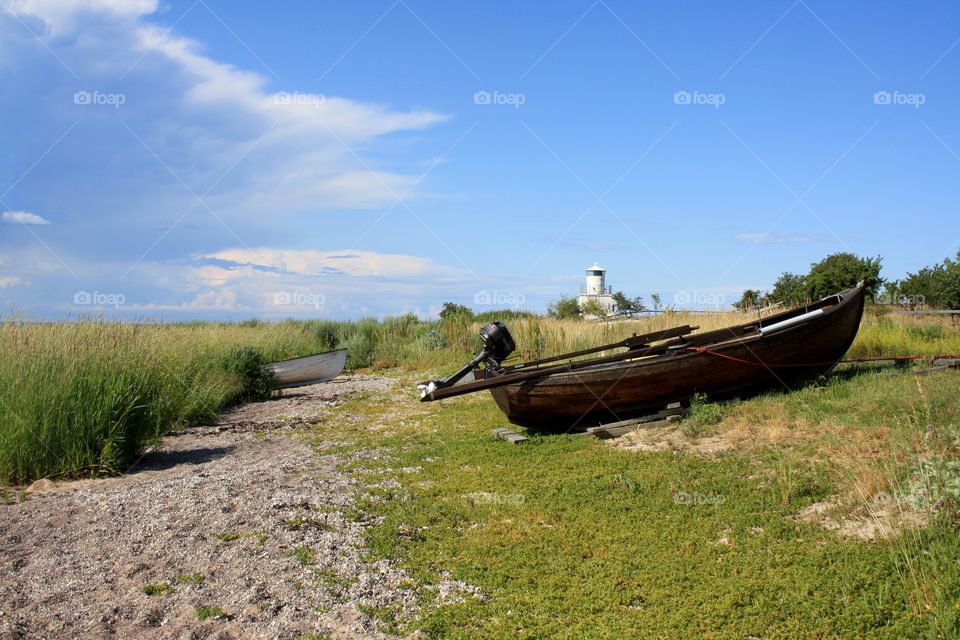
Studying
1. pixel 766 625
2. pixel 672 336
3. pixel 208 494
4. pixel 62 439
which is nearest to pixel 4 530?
pixel 208 494

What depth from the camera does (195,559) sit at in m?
4.84

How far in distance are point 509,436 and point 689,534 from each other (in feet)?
12.6

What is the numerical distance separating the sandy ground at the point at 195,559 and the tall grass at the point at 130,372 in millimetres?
596

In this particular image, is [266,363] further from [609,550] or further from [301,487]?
[609,550]

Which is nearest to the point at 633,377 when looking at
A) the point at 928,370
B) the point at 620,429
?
the point at 620,429

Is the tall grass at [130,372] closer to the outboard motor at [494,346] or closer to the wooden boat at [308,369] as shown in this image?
the wooden boat at [308,369]

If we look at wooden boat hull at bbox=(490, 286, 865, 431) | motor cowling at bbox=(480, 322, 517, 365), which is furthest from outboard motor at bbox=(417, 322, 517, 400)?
wooden boat hull at bbox=(490, 286, 865, 431)

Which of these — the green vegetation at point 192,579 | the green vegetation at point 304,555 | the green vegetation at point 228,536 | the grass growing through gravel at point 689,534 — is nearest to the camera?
the grass growing through gravel at point 689,534

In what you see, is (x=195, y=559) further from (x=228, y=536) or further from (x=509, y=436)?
Answer: (x=509, y=436)

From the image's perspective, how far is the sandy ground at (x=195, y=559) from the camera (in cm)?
397

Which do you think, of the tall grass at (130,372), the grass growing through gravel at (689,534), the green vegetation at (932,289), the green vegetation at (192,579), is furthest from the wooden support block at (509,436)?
the green vegetation at (932,289)

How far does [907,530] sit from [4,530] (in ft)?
22.6

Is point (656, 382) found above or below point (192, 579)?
above

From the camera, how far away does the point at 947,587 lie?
384cm
